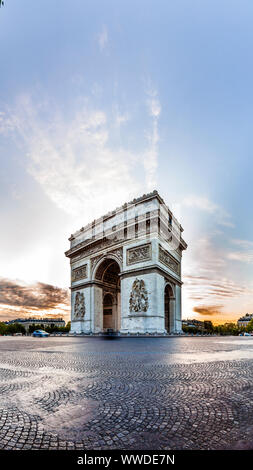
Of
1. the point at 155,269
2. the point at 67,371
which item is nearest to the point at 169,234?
the point at 155,269

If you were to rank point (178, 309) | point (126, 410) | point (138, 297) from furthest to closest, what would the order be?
point (178, 309)
point (138, 297)
point (126, 410)

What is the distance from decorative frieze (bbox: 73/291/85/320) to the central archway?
8.60ft

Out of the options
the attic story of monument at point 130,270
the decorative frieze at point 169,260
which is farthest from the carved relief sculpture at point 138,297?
the decorative frieze at point 169,260

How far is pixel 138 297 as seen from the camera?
2503cm

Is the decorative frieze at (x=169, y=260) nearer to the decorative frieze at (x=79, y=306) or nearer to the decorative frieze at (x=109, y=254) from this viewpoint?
the decorative frieze at (x=109, y=254)

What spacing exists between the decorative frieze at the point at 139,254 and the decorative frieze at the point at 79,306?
9.06 meters

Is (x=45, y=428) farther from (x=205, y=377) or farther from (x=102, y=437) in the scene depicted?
(x=205, y=377)

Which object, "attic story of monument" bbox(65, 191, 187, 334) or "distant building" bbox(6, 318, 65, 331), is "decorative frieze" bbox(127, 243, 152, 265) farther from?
"distant building" bbox(6, 318, 65, 331)

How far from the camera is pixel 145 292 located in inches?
975

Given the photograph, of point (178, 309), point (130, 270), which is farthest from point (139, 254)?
point (178, 309)

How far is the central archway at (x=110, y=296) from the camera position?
32875mm

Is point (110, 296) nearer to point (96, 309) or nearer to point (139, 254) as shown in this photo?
point (96, 309)

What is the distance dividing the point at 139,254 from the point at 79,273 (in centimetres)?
1121
